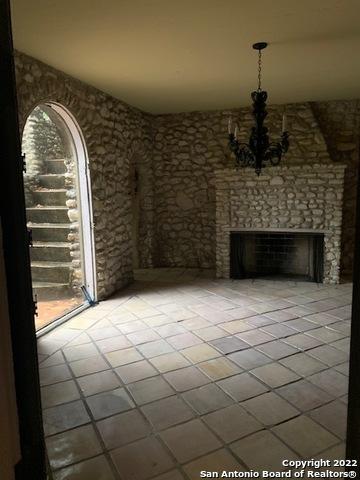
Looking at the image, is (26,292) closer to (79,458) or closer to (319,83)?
(79,458)

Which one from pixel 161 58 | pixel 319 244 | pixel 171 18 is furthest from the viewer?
pixel 319 244

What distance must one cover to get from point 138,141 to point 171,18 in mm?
2796

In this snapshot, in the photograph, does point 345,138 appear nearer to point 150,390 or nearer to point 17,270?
point 150,390

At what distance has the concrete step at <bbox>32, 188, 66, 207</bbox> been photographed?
460 centimetres

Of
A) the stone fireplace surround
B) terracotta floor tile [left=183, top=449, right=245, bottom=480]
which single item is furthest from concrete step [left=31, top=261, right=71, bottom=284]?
terracotta floor tile [left=183, top=449, right=245, bottom=480]

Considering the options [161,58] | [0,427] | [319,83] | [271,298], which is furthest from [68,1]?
[271,298]

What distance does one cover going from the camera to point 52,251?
4328 mm

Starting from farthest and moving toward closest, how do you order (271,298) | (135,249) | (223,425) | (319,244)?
(135,249) → (319,244) → (271,298) → (223,425)

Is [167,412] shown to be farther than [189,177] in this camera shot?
No

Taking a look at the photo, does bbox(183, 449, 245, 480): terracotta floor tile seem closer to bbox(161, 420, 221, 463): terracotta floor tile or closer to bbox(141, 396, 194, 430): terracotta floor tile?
bbox(161, 420, 221, 463): terracotta floor tile

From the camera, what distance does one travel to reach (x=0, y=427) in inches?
21.0

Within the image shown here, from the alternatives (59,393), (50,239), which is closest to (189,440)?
(59,393)

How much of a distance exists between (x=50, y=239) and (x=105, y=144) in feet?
4.86

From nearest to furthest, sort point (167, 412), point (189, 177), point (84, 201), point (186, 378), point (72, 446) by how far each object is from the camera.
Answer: point (72, 446) → point (167, 412) → point (186, 378) → point (84, 201) → point (189, 177)
